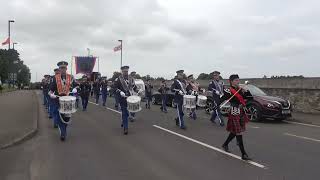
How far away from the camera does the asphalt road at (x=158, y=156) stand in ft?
29.1

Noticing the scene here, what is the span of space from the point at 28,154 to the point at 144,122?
755 centimetres

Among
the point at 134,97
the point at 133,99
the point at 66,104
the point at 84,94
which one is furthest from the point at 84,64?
the point at 66,104

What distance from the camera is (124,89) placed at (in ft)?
49.1

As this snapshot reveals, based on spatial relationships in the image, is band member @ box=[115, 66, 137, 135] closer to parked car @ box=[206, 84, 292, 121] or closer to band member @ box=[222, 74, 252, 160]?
band member @ box=[222, 74, 252, 160]

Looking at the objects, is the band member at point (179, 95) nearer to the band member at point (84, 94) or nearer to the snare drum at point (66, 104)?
the snare drum at point (66, 104)

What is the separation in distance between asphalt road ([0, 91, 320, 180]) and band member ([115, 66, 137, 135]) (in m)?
0.50

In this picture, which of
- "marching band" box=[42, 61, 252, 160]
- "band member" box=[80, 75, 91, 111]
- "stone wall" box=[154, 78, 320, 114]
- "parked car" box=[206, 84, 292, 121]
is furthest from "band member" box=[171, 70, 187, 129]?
"band member" box=[80, 75, 91, 111]

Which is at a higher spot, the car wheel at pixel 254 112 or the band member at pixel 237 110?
the band member at pixel 237 110

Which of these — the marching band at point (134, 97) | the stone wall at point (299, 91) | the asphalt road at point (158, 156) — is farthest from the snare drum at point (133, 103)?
the stone wall at point (299, 91)

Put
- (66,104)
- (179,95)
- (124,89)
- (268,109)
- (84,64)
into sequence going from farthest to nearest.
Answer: (84,64), (268,109), (179,95), (124,89), (66,104)

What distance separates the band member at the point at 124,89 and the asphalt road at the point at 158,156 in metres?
0.50

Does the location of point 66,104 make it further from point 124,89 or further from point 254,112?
point 254,112

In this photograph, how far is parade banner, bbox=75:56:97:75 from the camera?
51906 millimetres

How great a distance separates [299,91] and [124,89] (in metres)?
12.8
